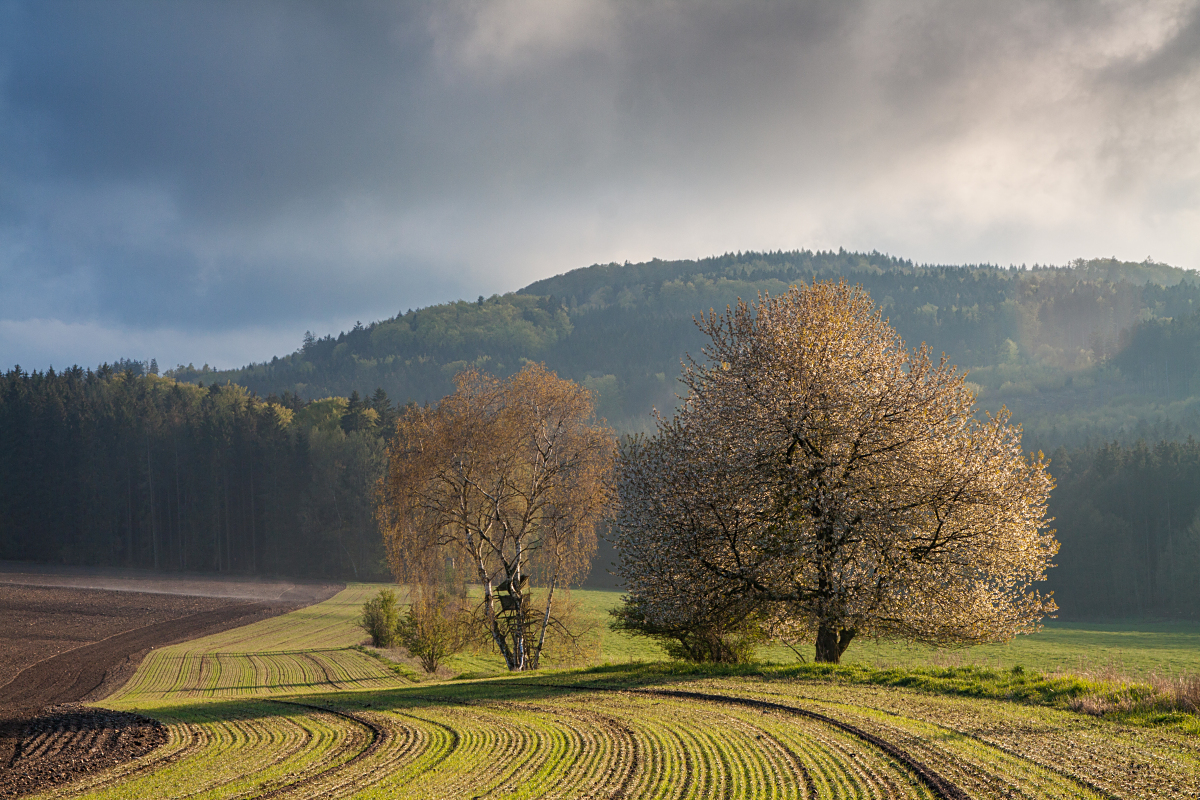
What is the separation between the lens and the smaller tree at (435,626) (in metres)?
35.0

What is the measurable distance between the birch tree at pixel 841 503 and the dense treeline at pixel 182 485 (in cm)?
7887

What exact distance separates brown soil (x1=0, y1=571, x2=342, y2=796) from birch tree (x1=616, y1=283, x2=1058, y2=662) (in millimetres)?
14202

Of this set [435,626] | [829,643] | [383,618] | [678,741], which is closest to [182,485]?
[383,618]

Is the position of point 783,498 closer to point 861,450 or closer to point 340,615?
point 861,450

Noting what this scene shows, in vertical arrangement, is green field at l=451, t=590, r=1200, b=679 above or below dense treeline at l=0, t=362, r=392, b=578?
below

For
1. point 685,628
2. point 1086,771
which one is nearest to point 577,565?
point 685,628

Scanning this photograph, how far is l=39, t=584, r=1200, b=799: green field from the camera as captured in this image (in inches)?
405

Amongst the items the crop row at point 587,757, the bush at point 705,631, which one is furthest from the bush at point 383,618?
the crop row at point 587,757

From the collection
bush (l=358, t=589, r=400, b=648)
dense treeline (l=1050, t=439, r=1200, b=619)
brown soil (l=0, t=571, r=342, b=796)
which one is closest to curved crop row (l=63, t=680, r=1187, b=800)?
brown soil (l=0, t=571, r=342, b=796)

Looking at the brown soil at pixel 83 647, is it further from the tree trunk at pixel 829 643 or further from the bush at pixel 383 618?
the tree trunk at pixel 829 643

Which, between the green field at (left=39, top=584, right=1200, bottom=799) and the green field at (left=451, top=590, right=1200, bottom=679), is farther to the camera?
the green field at (left=451, top=590, right=1200, bottom=679)

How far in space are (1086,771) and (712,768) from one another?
199 inches

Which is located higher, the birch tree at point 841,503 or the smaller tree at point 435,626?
the birch tree at point 841,503

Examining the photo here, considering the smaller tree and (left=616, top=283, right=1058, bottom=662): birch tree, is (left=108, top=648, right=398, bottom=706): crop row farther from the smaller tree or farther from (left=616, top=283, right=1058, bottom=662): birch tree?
(left=616, top=283, right=1058, bottom=662): birch tree
